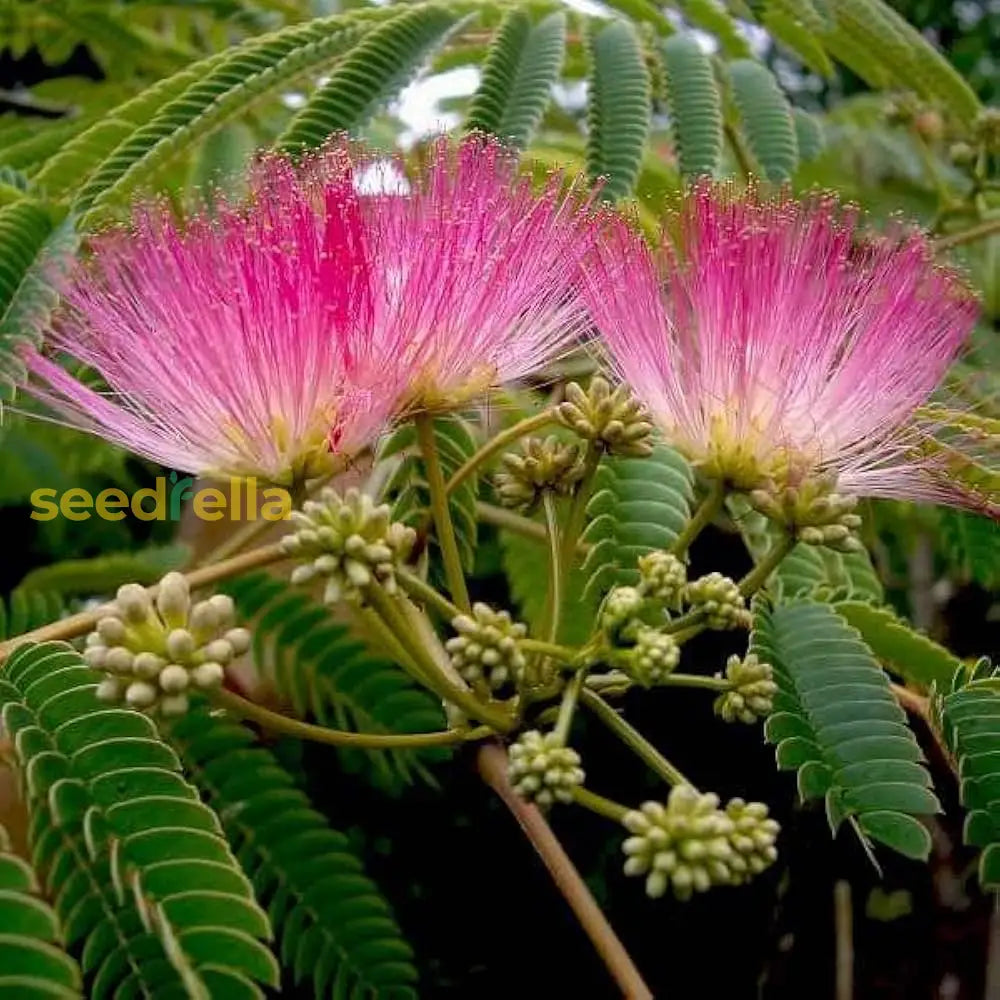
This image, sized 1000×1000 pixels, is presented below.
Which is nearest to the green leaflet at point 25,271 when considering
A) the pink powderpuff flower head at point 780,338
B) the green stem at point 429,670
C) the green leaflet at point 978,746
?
the green stem at point 429,670

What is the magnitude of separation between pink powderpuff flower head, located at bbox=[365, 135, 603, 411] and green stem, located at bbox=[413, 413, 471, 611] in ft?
0.08

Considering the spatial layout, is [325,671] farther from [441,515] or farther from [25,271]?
[25,271]

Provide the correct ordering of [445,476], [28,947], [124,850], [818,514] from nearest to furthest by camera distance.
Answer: [28,947] → [124,850] → [818,514] → [445,476]

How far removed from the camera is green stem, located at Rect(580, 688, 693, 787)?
1.01 meters

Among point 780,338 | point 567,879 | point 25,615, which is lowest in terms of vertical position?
point 25,615

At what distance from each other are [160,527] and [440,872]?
177 centimetres

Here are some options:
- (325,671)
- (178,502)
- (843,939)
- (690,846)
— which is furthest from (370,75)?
(843,939)

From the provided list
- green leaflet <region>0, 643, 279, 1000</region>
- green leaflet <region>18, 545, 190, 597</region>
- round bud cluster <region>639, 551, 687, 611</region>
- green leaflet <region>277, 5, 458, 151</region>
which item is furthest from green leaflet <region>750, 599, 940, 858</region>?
green leaflet <region>18, 545, 190, 597</region>

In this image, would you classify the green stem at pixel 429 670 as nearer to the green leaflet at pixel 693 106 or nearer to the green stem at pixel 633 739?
the green stem at pixel 633 739

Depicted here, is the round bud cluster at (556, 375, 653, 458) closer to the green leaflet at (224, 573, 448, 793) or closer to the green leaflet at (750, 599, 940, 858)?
the green leaflet at (750, 599, 940, 858)

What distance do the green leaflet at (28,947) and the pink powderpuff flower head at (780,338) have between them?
2.41 ft

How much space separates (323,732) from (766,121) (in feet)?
4.19

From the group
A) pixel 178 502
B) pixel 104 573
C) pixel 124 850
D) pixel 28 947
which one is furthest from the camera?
pixel 178 502

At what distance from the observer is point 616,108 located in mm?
1637
